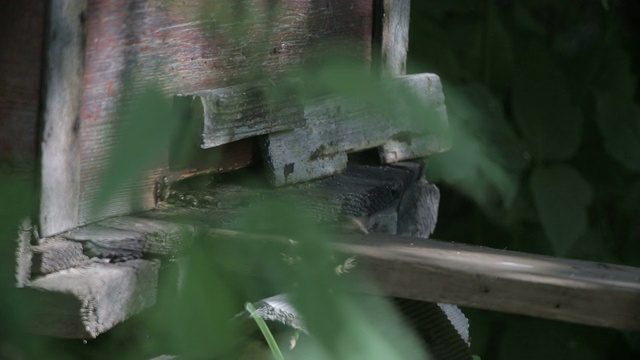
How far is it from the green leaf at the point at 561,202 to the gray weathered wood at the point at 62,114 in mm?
1792

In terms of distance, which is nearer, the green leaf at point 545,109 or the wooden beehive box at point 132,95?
the wooden beehive box at point 132,95

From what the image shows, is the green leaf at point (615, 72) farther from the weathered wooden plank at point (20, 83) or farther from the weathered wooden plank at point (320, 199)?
the weathered wooden plank at point (20, 83)

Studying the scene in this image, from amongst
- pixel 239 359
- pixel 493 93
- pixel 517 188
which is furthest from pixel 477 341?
pixel 239 359

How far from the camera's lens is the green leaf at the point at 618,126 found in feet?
10.1

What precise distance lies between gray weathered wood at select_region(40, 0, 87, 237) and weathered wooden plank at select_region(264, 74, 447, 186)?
52cm

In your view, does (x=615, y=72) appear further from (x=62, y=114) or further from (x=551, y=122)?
(x=62, y=114)

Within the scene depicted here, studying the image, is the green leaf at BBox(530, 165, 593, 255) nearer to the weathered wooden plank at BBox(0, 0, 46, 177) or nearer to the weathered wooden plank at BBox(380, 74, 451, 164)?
the weathered wooden plank at BBox(380, 74, 451, 164)

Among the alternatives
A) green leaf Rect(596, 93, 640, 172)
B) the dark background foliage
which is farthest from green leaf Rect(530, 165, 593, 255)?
green leaf Rect(596, 93, 640, 172)

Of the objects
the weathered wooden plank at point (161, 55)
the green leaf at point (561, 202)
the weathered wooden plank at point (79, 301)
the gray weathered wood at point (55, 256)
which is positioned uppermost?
the weathered wooden plank at point (161, 55)

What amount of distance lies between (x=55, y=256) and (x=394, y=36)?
1228 mm

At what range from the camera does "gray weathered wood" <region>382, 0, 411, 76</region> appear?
2.47 m

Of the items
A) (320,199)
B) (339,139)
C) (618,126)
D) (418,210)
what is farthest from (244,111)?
(618,126)

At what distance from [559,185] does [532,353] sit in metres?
0.53

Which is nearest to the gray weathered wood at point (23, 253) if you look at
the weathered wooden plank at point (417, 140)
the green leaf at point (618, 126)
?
the weathered wooden plank at point (417, 140)
